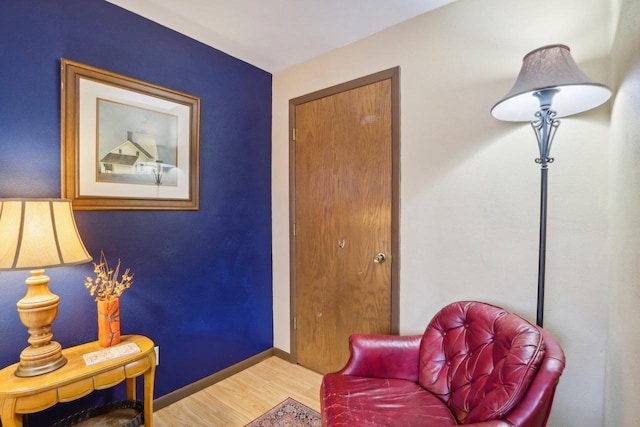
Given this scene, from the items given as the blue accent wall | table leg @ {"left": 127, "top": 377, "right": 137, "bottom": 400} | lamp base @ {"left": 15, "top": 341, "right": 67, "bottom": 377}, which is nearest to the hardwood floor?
the blue accent wall

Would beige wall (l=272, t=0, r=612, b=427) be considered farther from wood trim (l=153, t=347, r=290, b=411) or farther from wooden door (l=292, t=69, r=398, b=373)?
wood trim (l=153, t=347, r=290, b=411)

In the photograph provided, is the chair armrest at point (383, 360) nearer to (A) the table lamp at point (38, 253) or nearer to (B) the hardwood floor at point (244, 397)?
(B) the hardwood floor at point (244, 397)

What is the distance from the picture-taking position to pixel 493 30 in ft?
5.39

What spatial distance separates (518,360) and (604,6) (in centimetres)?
159

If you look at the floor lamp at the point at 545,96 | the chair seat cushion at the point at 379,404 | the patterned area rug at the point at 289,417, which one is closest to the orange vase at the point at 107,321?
the patterned area rug at the point at 289,417

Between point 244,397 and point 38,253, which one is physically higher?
point 38,253

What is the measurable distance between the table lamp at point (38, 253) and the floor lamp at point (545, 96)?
6.46 feet

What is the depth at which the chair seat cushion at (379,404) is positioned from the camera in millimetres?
1262

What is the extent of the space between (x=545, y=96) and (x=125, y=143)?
2.19 metres

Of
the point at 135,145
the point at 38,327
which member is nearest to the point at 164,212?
the point at 135,145

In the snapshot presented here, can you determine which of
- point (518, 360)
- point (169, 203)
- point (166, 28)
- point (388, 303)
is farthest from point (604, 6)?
point (169, 203)

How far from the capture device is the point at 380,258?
208 centimetres

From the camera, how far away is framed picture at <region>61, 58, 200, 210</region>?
1.64m

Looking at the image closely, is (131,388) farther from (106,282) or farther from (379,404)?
(379,404)
